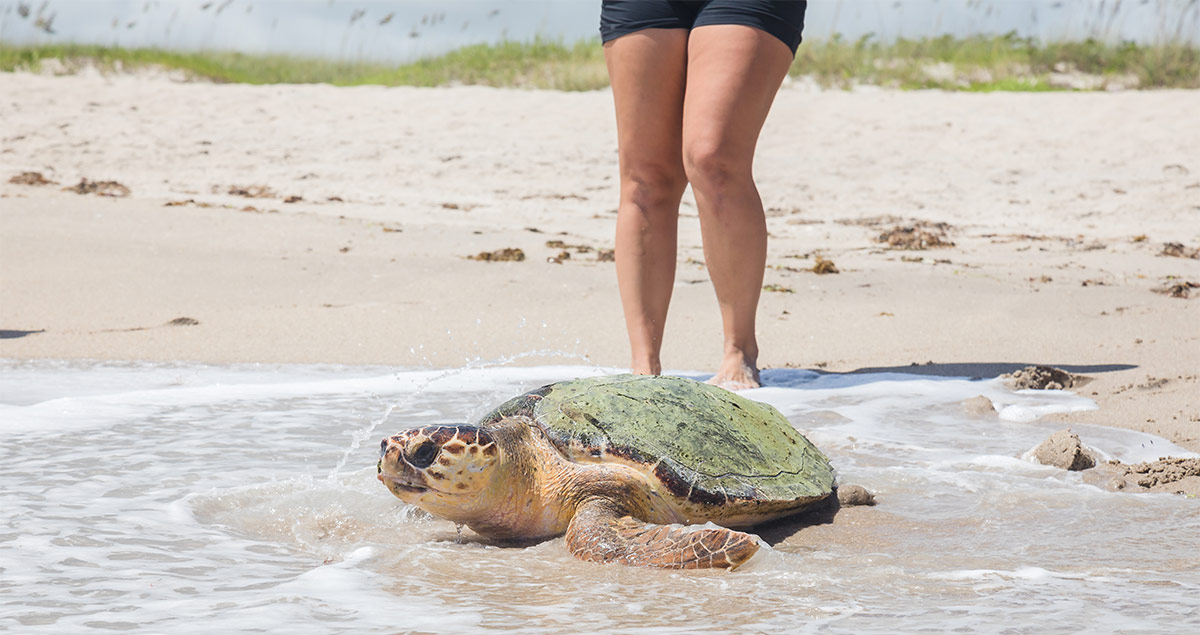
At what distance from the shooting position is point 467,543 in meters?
2.19

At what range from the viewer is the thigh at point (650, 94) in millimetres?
3506

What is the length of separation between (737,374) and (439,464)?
5.76ft

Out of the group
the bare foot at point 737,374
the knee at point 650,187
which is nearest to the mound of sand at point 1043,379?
the bare foot at point 737,374

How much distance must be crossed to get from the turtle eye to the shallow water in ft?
0.57

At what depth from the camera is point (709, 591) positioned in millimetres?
1812

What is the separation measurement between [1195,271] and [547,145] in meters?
5.63

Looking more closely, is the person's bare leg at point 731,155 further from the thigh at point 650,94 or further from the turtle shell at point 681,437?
the turtle shell at point 681,437

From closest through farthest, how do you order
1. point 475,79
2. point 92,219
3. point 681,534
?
point 681,534 → point 92,219 → point 475,79

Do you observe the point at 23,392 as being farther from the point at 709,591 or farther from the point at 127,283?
the point at 709,591

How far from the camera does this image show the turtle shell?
7.08 feet

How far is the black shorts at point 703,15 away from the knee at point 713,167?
1.24 feet

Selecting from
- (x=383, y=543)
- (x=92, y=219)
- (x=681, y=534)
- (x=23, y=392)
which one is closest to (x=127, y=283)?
(x=92, y=219)

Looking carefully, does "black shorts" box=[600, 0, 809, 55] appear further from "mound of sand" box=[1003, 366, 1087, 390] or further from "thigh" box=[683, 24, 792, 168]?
"mound of sand" box=[1003, 366, 1087, 390]

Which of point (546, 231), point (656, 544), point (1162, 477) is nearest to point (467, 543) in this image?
point (656, 544)
